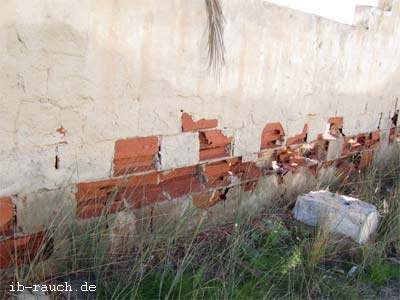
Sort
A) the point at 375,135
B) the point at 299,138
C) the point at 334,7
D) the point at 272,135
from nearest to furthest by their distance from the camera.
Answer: the point at 272,135
the point at 299,138
the point at 375,135
the point at 334,7

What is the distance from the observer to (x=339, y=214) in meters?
4.11

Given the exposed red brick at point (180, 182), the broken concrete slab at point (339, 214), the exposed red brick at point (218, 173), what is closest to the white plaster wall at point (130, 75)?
the exposed red brick at point (218, 173)

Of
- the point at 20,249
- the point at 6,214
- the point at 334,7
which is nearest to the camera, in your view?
the point at 6,214

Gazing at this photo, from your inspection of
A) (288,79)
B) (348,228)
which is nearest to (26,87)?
(288,79)

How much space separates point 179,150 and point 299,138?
176cm

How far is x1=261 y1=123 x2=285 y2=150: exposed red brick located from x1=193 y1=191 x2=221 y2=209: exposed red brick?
70 cm

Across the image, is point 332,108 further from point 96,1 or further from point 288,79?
point 96,1

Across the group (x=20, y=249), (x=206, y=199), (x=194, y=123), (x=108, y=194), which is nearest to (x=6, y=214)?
(x=20, y=249)

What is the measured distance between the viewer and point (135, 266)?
9.55 ft

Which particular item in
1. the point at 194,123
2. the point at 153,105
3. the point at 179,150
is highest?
the point at 153,105

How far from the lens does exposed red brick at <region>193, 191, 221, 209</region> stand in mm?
3911

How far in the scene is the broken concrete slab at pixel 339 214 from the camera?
4.05 m

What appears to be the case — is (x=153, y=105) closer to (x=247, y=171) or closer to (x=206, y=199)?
(x=206, y=199)

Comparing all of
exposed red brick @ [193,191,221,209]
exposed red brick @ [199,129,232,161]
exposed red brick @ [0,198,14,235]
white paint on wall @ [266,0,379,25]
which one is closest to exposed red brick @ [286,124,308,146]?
exposed red brick @ [199,129,232,161]
